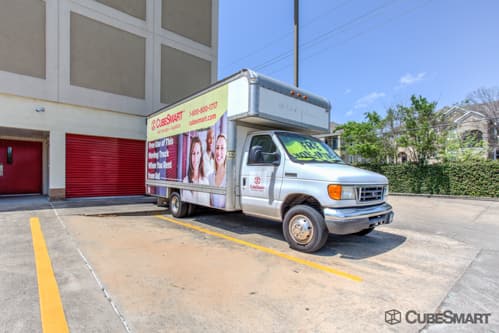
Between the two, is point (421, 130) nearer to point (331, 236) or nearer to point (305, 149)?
point (331, 236)

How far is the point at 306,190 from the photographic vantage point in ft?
15.1

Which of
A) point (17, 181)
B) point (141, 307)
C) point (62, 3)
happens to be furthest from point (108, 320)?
point (17, 181)

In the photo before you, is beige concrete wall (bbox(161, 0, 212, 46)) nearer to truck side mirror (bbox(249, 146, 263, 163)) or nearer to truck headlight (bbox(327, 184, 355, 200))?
truck side mirror (bbox(249, 146, 263, 163))

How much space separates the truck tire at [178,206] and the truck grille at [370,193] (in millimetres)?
4849

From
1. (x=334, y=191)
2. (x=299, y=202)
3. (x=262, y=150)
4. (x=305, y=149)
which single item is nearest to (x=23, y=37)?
(x=262, y=150)

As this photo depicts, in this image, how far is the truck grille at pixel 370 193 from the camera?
453 cm

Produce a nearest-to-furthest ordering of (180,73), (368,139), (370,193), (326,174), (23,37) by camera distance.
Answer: (326,174)
(370,193)
(23,37)
(180,73)
(368,139)

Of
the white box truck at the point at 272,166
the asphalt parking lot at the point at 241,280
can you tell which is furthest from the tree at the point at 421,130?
the white box truck at the point at 272,166

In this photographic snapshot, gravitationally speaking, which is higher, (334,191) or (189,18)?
(189,18)

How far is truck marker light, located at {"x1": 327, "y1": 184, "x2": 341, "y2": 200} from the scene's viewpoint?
4.25 meters

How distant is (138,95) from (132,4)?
4226 mm

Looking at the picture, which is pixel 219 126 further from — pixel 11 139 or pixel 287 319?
pixel 11 139

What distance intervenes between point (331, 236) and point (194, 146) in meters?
4.03

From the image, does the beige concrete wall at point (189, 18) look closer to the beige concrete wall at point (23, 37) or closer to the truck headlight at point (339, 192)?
the beige concrete wall at point (23, 37)
